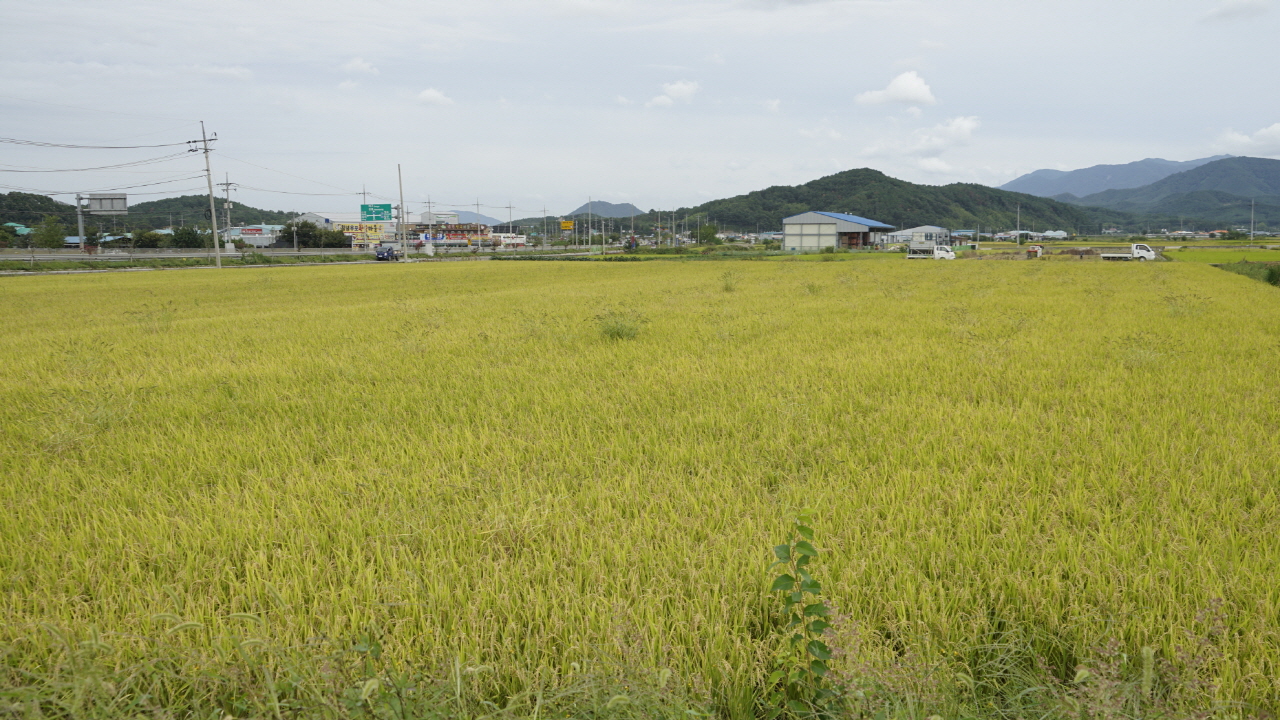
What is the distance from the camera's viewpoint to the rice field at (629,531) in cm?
241

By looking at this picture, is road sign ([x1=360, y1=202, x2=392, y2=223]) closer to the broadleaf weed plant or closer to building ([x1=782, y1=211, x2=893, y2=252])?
building ([x1=782, y1=211, x2=893, y2=252])

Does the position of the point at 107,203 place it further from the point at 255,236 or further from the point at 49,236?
the point at 255,236

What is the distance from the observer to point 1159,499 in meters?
3.92

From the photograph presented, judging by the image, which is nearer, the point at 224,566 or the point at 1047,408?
the point at 224,566

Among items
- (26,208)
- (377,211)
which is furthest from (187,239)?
(26,208)

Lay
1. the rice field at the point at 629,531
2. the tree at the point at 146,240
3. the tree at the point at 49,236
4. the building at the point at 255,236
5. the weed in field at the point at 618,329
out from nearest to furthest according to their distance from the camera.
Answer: the rice field at the point at 629,531 → the weed in field at the point at 618,329 → the tree at the point at 49,236 → the tree at the point at 146,240 → the building at the point at 255,236

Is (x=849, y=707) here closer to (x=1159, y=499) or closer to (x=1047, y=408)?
(x=1159, y=499)

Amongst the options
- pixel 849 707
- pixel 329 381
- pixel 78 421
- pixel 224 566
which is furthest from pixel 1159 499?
pixel 78 421

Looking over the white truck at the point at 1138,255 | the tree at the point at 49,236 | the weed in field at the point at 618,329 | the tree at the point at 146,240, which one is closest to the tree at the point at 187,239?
the tree at the point at 146,240

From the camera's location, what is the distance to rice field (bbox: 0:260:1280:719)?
2408 millimetres

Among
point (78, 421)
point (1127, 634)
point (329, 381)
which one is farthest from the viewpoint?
point (329, 381)

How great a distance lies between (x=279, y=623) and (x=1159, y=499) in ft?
15.8

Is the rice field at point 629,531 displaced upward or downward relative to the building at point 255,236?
downward

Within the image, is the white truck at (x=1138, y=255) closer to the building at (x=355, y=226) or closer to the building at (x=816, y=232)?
the building at (x=816, y=232)
